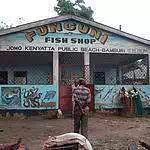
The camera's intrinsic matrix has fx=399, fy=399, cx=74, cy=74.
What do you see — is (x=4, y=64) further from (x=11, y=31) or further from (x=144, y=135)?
(x=144, y=135)

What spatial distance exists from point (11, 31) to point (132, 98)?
661 centimetres

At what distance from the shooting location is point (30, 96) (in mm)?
19062

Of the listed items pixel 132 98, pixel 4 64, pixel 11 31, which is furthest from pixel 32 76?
pixel 132 98

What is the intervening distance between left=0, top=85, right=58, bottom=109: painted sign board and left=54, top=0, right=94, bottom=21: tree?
1668 cm

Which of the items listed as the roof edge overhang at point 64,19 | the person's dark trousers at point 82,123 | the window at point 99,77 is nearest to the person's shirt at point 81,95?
the person's dark trousers at point 82,123

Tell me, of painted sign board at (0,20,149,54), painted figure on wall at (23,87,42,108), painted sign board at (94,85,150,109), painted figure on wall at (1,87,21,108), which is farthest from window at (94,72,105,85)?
painted figure on wall at (1,87,21,108)

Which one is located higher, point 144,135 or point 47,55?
point 47,55

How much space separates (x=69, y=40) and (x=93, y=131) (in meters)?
7.14

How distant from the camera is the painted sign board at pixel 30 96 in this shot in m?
19.0

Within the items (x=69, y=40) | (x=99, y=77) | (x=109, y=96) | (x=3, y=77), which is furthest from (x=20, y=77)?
(x=109, y=96)

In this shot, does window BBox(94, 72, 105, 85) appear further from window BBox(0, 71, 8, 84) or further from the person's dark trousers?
the person's dark trousers

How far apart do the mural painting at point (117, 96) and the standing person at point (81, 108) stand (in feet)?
28.1

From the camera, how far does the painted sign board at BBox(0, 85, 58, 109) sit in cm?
1895

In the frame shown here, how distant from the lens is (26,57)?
22297mm
